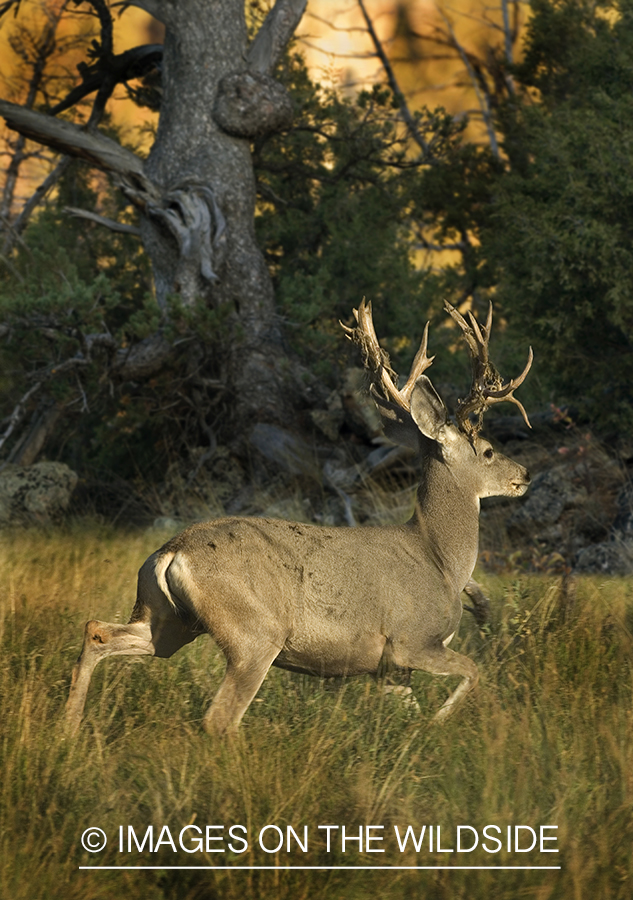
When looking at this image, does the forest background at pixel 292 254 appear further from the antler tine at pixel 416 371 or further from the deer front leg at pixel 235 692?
the deer front leg at pixel 235 692

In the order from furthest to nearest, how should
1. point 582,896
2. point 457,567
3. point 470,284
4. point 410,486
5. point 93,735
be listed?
point 470,284 < point 410,486 < point 457,567 < point 93,735 < point 582,896

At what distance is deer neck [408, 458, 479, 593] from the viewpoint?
4781 mm

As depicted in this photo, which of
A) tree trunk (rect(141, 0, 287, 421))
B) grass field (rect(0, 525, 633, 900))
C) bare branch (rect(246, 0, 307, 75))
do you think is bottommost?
grass field (rect(0, 525, 633, 900))

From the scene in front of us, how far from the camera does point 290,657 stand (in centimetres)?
422

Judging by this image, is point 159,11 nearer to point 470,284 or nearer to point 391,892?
point 470,284

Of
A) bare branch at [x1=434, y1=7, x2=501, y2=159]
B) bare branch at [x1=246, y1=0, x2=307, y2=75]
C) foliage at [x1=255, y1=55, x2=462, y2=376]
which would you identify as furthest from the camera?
bare branch at [x1=434, y1=7, x2=501, y2=159]

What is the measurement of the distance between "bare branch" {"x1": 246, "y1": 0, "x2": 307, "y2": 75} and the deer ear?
954cm

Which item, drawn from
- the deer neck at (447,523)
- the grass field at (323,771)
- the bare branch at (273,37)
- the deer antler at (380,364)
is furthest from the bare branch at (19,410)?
the deer neck at (447,523)

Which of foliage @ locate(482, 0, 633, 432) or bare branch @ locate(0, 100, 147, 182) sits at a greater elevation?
bare branch @ locate(0, 100, 147, 182)

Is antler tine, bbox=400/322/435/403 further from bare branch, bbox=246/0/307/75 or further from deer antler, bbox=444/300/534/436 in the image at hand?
bare branch, bbox=246/0/307/75

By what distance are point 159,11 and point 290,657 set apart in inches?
436

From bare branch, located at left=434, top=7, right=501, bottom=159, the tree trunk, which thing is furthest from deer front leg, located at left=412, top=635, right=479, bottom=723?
bare branch, located at left=434, top=7, right=501, bottom=159

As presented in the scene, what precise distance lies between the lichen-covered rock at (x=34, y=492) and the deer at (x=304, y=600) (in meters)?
7.00

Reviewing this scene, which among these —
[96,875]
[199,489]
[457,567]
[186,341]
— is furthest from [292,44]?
[96,875]
